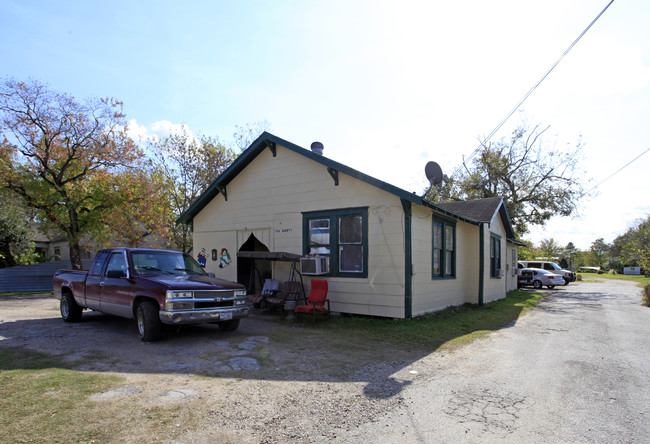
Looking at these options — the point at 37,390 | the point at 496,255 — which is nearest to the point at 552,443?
the point at 37,390

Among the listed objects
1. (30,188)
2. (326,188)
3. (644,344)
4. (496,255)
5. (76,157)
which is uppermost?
(76,157)

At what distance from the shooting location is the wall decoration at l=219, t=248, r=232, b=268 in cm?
1371

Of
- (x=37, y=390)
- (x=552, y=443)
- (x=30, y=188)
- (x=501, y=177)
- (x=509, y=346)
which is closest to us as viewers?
(x=552, y=443)

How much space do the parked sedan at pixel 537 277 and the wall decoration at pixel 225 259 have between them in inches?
893

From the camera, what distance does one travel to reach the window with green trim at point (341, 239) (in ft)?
33.4

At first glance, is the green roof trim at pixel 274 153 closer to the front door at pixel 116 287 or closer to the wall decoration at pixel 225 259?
the wall decoration at pixel 225 259

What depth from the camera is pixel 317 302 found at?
9.58 metres

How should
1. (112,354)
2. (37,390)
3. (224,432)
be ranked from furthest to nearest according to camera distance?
(112,354) < (37,390) < (224,432)

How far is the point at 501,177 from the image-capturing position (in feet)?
99.9

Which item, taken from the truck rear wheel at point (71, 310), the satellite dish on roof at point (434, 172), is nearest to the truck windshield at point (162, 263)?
the truck rear wheel at point (71, 310)

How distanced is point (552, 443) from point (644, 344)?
19.9 ft

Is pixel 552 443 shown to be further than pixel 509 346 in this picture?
No

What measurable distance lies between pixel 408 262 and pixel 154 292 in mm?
5550

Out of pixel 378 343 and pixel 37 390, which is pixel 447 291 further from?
pixel 37 390
